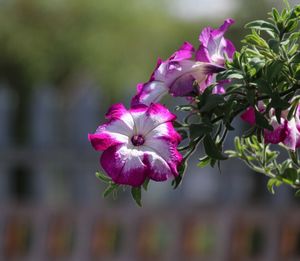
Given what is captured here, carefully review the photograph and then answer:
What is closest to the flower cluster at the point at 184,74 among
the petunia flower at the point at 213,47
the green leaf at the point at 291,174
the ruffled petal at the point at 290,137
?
the petunia flower at the point at 213,47

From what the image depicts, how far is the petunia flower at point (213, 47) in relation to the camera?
46.1 inches

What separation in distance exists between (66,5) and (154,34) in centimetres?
105

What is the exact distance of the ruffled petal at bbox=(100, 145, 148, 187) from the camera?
3.47 feet

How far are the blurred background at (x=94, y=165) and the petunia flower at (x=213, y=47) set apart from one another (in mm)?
3979

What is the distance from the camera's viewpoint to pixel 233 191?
26.2 feet

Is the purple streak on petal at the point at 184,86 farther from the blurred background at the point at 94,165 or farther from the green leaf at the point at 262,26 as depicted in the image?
the blurred background at the point at 94,165

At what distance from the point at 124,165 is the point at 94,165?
274 inches

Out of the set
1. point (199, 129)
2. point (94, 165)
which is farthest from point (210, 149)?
point (94, 165)

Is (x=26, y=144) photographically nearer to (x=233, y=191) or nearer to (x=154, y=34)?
(x=233, y=191)

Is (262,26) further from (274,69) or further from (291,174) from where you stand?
(291,174)

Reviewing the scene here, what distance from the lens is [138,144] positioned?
108 centimetres

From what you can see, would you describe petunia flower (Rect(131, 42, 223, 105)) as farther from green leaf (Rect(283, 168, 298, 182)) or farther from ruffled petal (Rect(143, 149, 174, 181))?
green leaf (Rect(283, 168, 298, 182))

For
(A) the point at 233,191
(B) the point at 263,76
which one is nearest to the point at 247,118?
(B) the point at 263,76

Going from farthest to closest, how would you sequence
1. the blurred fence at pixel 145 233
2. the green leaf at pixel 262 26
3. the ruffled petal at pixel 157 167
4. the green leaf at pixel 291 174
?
the blurred fence at pixel 145 233 < the green leaf at pixel 291 174 < the green leaf at pixel 262 26 < the ruffled petal at pixel 157 167
